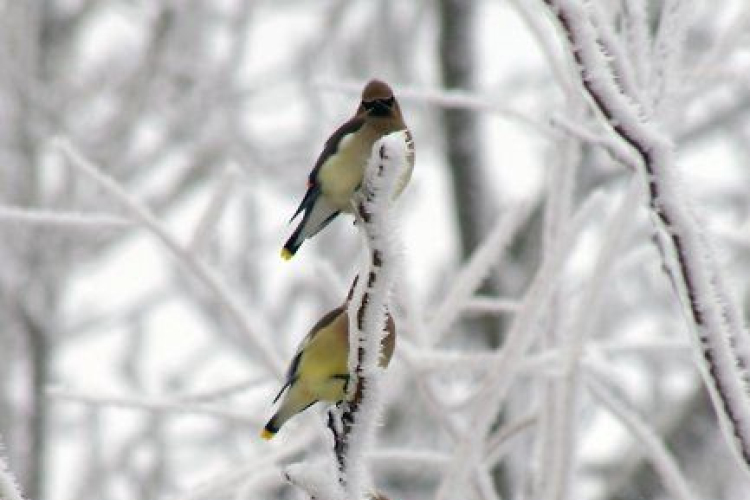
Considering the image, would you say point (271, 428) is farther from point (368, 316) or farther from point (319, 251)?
point (319, 251)

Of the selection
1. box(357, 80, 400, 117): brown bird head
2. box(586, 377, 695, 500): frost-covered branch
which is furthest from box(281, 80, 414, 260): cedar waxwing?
box(586, 377, 695, 500): frost-covered branch

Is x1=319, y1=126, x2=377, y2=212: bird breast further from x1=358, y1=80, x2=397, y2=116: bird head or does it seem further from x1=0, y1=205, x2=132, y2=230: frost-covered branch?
x1=0, y1=205, x2=132, y2=230: frost-covered branch

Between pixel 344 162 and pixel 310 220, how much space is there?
0.09 metres

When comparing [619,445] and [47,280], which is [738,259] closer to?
[619,445]

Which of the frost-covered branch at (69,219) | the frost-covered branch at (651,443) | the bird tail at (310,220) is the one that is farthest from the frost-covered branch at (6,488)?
the frost-covered branch at (69,219)

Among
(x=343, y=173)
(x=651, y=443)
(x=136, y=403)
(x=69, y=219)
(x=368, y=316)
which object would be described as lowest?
(x=651, y=443)

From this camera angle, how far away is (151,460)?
5.56 meters

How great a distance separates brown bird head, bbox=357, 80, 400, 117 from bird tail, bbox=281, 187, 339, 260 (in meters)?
0.10

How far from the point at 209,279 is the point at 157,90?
2959 millimetres

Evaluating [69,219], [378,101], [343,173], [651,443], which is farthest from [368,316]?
[69,219]

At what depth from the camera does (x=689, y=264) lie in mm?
1481

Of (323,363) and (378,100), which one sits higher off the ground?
(378,100)

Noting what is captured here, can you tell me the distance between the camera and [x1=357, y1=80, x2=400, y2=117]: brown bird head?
1577 mm

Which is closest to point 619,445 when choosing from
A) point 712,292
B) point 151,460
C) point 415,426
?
point 415,426
